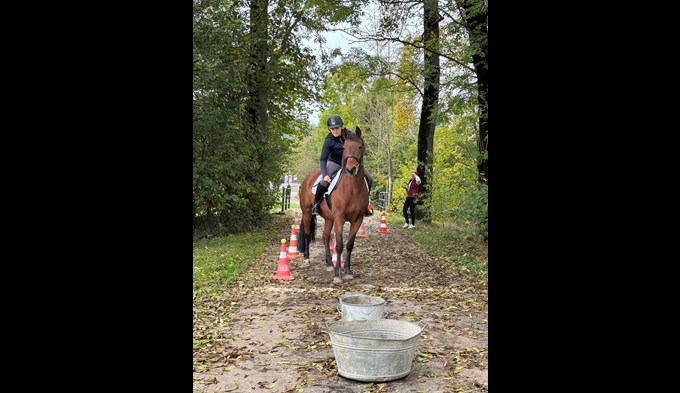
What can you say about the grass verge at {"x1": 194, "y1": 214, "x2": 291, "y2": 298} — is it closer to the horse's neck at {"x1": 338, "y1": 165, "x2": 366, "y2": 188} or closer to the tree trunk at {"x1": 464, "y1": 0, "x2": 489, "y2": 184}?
the horse's neck at {"x1": 338, "y1": 165, "x2": 366, "y2": 188}

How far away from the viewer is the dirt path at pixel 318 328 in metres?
3.96

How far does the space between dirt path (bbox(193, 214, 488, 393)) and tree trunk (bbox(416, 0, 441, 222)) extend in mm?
4081

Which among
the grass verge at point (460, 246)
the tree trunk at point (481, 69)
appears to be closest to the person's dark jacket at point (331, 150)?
the tree trunk at point (481, 69)

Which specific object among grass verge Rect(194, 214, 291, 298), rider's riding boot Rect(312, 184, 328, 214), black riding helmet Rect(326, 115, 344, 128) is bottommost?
grass verge Rect(194, 214, 291, 298)

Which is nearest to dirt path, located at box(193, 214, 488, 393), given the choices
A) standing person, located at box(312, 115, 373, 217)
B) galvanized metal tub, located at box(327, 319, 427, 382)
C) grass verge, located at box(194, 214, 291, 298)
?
galvanized metal tub, located at box(327, 319, 427, 382)

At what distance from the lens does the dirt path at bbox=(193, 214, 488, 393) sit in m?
3.96

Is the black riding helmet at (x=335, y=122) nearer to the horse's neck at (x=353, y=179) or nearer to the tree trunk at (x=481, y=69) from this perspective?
the horse's neck at (x=353, y=179)

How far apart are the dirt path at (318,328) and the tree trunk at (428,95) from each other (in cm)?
408

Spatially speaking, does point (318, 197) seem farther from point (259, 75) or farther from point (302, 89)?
point (302, 89)

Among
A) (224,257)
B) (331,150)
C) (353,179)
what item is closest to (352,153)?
(353,179)
